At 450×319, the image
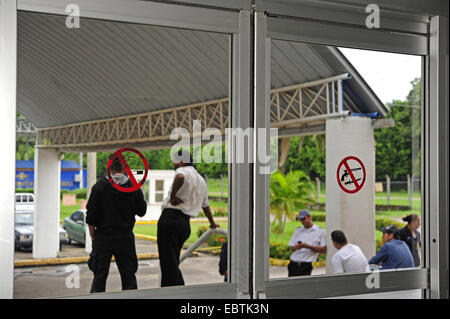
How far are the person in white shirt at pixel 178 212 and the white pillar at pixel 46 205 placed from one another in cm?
66

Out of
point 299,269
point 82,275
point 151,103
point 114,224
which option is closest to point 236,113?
point 151,103

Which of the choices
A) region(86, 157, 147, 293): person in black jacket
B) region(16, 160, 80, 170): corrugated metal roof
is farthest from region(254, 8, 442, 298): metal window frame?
region(16, 160, 80, 170): corrugated metal roof

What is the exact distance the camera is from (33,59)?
3383mm

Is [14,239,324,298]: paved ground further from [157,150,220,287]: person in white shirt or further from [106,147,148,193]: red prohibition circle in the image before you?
[106,147,148,193]: red prohibition circle

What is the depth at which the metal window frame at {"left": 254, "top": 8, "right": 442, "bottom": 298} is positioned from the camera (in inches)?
153

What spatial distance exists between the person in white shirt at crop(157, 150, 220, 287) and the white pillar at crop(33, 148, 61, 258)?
0.66 meters

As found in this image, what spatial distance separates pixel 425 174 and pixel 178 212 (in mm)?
2008

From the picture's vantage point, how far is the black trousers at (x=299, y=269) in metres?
4.02

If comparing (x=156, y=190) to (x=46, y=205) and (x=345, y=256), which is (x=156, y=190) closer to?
(x=46, y=205)

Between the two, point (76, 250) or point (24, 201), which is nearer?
point (24, 201)

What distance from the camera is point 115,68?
3602mm

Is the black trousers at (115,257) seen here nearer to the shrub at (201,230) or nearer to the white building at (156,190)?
the white building at (156,190)

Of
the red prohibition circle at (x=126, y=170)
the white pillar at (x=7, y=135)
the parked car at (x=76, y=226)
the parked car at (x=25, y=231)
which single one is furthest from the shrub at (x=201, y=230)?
the white pillar at (x=7, y=135)
